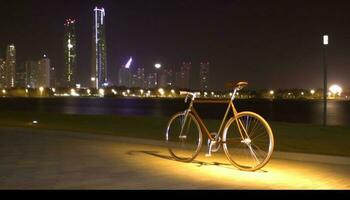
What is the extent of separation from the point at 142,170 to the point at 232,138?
6.26 feet

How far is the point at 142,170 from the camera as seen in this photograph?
10.8 metres

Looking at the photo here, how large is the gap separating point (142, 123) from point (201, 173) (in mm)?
13704

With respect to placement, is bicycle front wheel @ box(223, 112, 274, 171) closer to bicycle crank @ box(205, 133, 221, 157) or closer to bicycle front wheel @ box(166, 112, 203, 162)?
bicycle crank @ box(205, 133, 221, 157)

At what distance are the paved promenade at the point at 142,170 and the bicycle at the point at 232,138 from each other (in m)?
0.27

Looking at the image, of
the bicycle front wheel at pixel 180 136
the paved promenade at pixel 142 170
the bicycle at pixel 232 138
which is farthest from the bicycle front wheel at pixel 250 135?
the bicycle front wheel at pixel 180 136

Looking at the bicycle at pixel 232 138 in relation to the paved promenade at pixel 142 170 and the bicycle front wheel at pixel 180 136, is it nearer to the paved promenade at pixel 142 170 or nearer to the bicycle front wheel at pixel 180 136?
the bicycle front wheel at pixel 180 136

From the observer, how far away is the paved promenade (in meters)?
9.15

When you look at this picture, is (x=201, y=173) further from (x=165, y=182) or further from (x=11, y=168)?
(x=11, y=168)

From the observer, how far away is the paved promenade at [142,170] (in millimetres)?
9148

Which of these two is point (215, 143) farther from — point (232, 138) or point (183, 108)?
point (183, 108)

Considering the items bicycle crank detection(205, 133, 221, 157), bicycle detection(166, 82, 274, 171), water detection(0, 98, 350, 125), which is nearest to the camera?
Answer: bicycle detection(166, 82, 274, 171)

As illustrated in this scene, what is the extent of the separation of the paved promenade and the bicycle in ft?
0.88

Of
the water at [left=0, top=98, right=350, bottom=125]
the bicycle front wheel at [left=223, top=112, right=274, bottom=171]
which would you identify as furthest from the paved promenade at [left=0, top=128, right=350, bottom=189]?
the water at [left=0, top=98, right=350, bottom=125]
